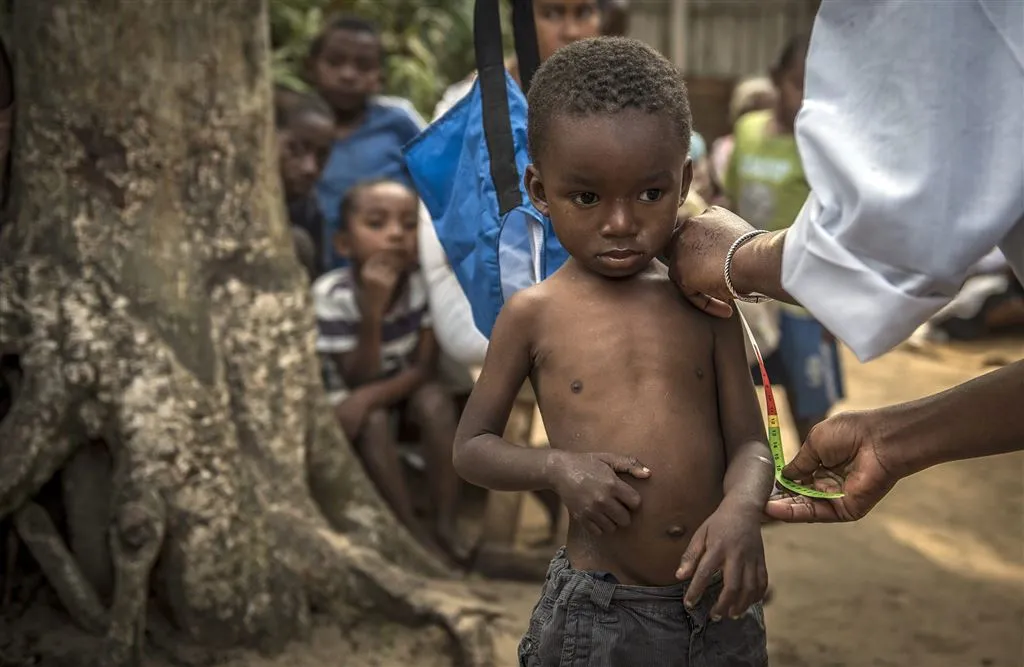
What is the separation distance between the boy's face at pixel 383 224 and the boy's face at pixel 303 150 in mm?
532

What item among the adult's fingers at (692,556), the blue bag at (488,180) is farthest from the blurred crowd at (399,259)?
the adult's fingers at (692,556)

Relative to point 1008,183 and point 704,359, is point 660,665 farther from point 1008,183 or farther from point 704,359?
point 1008,183

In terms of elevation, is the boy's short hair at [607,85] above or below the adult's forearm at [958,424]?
above

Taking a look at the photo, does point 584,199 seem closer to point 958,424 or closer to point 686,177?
point 686,177

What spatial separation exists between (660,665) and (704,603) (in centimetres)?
13

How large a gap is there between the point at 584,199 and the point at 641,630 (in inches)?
29.3

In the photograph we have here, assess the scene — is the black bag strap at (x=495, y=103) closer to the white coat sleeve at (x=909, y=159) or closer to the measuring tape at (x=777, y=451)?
the measuring tape at (x=777, y=451)

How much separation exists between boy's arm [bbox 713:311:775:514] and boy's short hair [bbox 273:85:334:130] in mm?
3594

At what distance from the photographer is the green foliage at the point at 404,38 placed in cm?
820

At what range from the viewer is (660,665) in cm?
Answer: 203

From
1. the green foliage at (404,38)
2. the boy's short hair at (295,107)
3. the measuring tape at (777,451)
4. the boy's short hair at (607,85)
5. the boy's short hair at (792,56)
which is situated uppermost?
the boy's short hair at (607,85)

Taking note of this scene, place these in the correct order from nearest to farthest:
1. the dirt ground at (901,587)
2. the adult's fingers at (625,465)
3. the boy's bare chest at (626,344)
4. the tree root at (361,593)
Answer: the adult's fingers at (625,465) < the boy's bare chest at (626,344) < the tree root at (361,593) < the dirt ground at (901,587)

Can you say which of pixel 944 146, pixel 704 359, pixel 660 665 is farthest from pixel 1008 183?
pixel 660 665

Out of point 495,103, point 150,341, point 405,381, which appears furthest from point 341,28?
point 495,103
